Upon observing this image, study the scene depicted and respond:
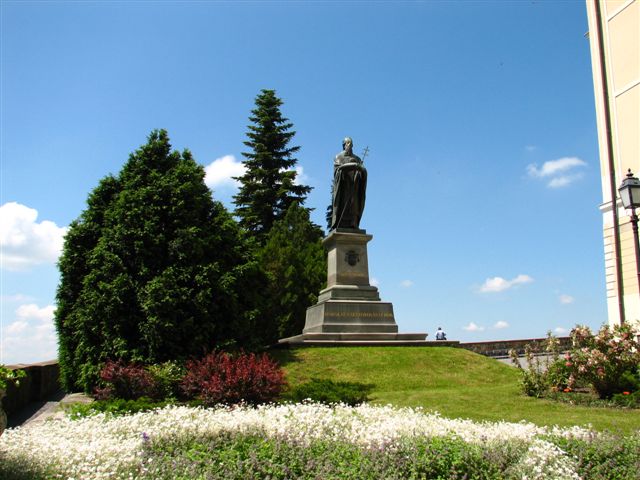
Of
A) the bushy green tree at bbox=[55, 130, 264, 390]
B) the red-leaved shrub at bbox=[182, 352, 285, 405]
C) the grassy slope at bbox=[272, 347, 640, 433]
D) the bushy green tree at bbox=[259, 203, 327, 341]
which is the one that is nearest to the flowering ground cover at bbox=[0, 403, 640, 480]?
the grassy slope at bbox=[272, 347, 640, 433]

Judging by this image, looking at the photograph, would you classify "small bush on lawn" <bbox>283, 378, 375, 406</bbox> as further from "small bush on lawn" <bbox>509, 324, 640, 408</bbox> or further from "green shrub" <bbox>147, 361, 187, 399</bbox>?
"small bush on lawn" <bbox>509, 324, 640, 408</bbox>

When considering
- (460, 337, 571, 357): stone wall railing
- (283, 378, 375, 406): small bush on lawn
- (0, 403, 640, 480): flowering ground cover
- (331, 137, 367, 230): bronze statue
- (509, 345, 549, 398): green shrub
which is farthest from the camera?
(460, 337, 571, 357): stone wall railing

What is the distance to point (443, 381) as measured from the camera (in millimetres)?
14281

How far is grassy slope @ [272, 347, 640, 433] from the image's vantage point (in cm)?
945

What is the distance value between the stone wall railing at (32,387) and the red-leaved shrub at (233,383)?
471 centimetres

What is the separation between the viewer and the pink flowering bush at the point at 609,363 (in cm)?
1078

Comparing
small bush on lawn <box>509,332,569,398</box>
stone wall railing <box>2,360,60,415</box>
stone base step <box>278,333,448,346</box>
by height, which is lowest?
stone wall railing <box>2,360,60,415</box>

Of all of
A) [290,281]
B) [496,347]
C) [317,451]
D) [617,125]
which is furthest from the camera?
[496,347]

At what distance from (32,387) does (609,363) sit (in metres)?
14.8

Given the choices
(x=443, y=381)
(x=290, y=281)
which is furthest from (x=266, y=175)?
(x=443, y=381)

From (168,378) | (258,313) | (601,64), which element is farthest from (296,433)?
(601,64)

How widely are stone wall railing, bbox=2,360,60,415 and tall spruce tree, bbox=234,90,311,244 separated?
1700cm

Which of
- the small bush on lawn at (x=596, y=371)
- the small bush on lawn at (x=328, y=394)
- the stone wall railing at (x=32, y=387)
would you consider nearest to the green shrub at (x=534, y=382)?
the small bush on lawn at (x=596, y=371)

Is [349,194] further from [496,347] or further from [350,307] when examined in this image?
[496,347]
